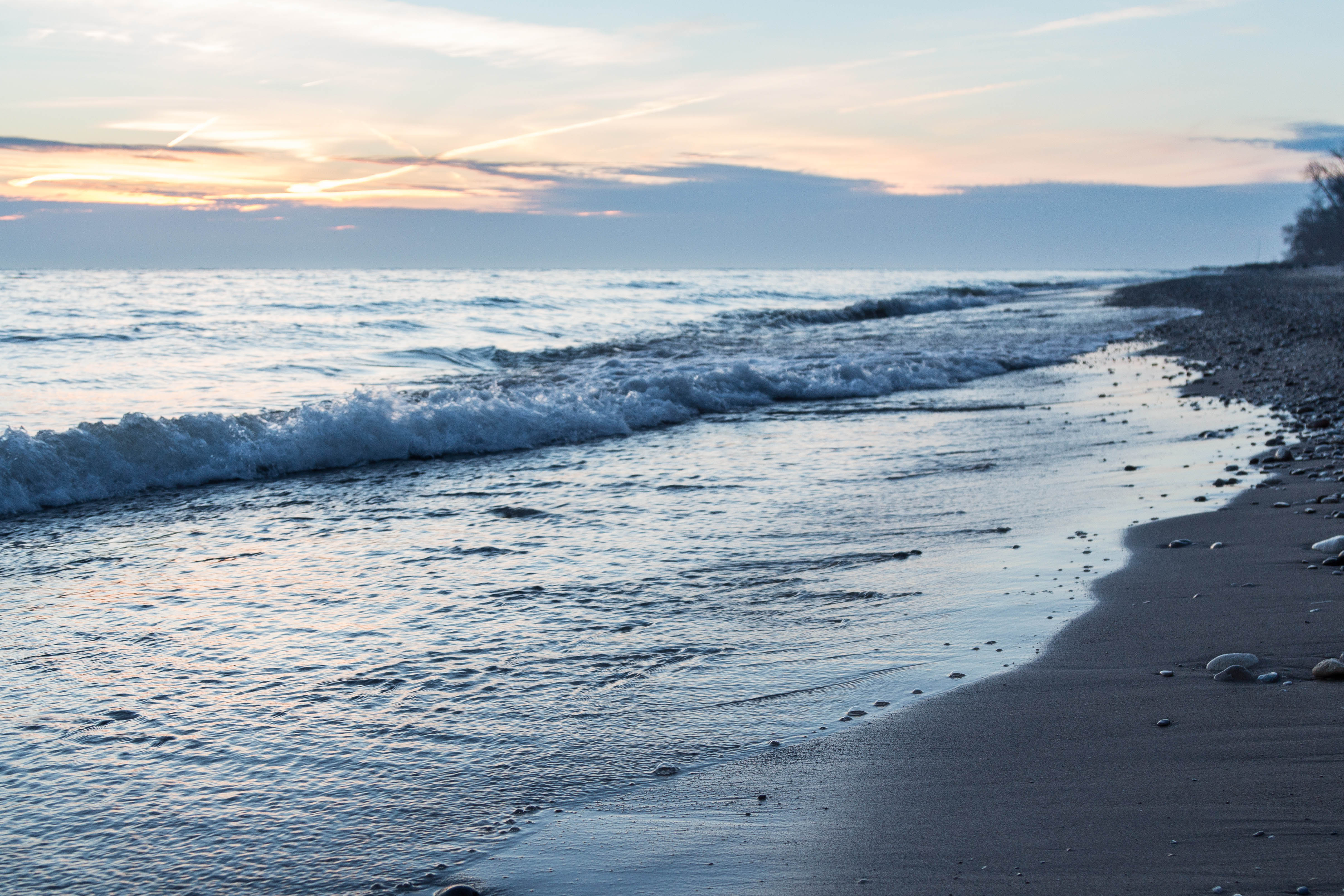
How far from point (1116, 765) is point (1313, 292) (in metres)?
36.1

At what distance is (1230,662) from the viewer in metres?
3.10

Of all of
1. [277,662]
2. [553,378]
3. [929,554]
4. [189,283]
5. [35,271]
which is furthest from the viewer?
[35,271]

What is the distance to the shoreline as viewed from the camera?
2.04 meters

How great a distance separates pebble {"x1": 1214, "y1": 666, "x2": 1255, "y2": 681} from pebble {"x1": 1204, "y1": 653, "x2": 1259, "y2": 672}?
4 centimetres

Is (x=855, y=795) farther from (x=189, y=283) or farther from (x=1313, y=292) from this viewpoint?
(x=189, y=283)

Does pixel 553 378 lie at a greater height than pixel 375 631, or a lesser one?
greater

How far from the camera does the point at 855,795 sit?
246 centimetres

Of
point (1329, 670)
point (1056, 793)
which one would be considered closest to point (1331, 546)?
point (1329, 670)

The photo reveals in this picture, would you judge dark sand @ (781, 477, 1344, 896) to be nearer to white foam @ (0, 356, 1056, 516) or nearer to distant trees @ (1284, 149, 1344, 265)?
white foam @ (0, 356, 1056, 516)

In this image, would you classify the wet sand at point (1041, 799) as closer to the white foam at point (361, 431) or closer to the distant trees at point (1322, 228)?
the white foam at point (361, 431)

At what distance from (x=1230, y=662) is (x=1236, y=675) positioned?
96 millimetres

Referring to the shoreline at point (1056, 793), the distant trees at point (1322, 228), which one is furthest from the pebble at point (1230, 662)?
the distant trees at point (1322, 228)

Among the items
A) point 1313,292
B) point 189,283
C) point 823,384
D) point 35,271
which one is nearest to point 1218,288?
point 1313,292

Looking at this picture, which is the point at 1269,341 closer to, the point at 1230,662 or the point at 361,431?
the point at 361,431
